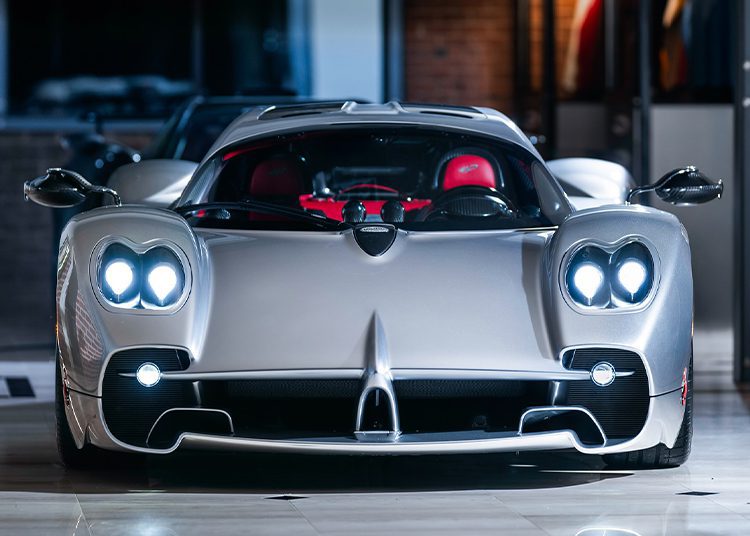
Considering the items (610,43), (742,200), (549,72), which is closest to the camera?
(742,200)

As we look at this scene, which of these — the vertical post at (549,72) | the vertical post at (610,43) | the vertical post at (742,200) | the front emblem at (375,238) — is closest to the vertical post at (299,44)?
the vertical post at (549,72)

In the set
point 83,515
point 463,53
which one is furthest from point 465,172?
point 463,53

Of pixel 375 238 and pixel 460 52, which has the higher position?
pixel 460 52

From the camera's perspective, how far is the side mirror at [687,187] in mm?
4180

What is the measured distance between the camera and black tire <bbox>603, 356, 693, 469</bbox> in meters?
3.68

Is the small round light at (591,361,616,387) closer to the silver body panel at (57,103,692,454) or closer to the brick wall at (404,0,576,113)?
the silver body panel at (57,103,692,454)

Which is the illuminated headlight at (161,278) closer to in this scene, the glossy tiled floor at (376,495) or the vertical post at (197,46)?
the glossy tiled floor at (376,495)

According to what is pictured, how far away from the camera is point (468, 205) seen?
164 inches

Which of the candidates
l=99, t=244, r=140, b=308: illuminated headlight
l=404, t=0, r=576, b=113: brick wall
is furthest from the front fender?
l=404, t=0, r=576, b=113: brick wall

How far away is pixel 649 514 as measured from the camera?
3262 mm

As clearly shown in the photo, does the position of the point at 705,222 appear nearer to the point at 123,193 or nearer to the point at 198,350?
the point at 123,193

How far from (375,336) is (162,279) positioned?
1.79ft

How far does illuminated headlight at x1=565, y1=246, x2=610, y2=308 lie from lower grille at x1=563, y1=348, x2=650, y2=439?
0.42ft

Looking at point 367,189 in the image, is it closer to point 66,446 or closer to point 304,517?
point 66,446
